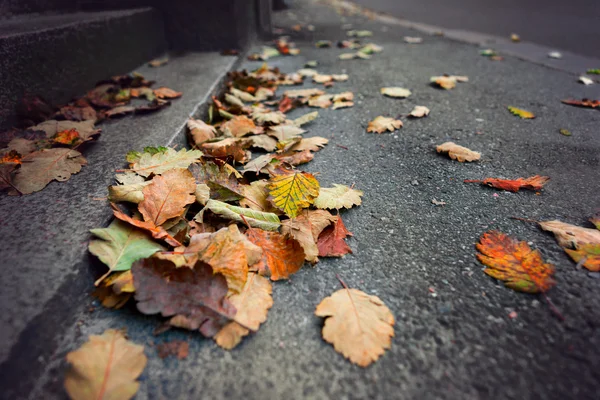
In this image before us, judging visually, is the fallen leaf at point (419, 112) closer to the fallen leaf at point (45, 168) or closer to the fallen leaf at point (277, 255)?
the fallen leaf at point (277, 255)

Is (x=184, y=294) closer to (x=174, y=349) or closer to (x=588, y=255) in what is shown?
(x=174, y=349)

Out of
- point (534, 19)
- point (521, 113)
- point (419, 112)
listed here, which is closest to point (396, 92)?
point (419, 112)

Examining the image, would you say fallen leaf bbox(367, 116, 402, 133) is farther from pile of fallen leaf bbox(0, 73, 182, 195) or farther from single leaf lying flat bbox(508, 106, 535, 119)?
pile of fallen leaf bbox(0, 73, 182, 195)

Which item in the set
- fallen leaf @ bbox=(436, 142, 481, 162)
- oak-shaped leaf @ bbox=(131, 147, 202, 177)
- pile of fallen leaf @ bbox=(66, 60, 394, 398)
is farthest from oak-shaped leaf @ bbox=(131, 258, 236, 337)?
fallen leaf @ bbox=(436, 142, 481, 162)

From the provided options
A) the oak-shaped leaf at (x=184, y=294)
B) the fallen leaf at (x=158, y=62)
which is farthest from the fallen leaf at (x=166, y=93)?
the oak-shaped leaf at (x=184, y=294)

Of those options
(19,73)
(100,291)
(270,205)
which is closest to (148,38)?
(19,73)

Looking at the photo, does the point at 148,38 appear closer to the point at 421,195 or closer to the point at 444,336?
the point at 421,195

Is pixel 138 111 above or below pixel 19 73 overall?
below

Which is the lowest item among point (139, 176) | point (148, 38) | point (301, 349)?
point (301, 349)
